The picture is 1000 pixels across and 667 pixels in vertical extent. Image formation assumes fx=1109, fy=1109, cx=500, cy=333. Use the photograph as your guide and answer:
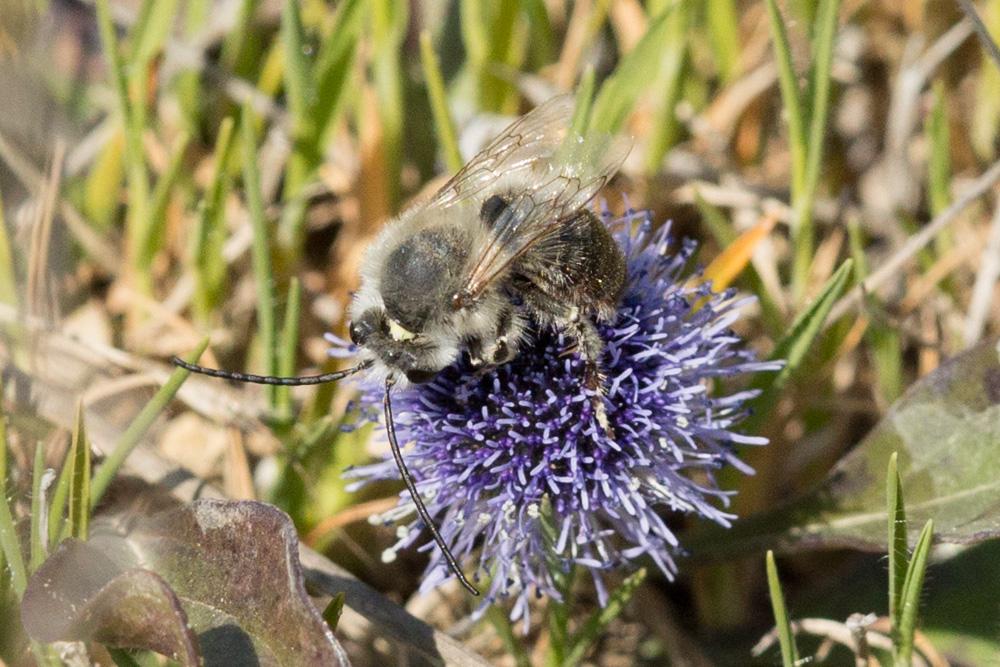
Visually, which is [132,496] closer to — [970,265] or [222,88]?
[222,88]

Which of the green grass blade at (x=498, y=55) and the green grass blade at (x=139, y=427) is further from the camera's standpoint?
the green grass blade at (x=498, y=55)

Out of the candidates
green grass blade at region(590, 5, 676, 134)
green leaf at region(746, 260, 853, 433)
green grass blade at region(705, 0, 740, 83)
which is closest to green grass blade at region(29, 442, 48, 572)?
green leaf at region(746, 260, 853, 433)

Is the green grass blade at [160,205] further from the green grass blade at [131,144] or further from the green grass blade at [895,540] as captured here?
the green grass blade at [895,540]

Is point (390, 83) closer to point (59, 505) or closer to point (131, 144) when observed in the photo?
point (131, 144)

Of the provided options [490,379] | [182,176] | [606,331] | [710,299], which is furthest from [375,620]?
[182,176]

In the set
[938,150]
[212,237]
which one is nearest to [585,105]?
[938,150]

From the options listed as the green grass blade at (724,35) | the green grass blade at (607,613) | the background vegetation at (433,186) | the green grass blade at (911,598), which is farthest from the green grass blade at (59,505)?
the green grass blade at (724,35)

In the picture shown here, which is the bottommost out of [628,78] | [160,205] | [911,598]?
[911,598]

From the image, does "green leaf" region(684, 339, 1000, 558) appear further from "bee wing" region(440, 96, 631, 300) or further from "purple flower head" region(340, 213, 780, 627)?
"bee wing" region(440, 96, 631, 300)

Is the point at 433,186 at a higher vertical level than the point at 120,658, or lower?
higher
